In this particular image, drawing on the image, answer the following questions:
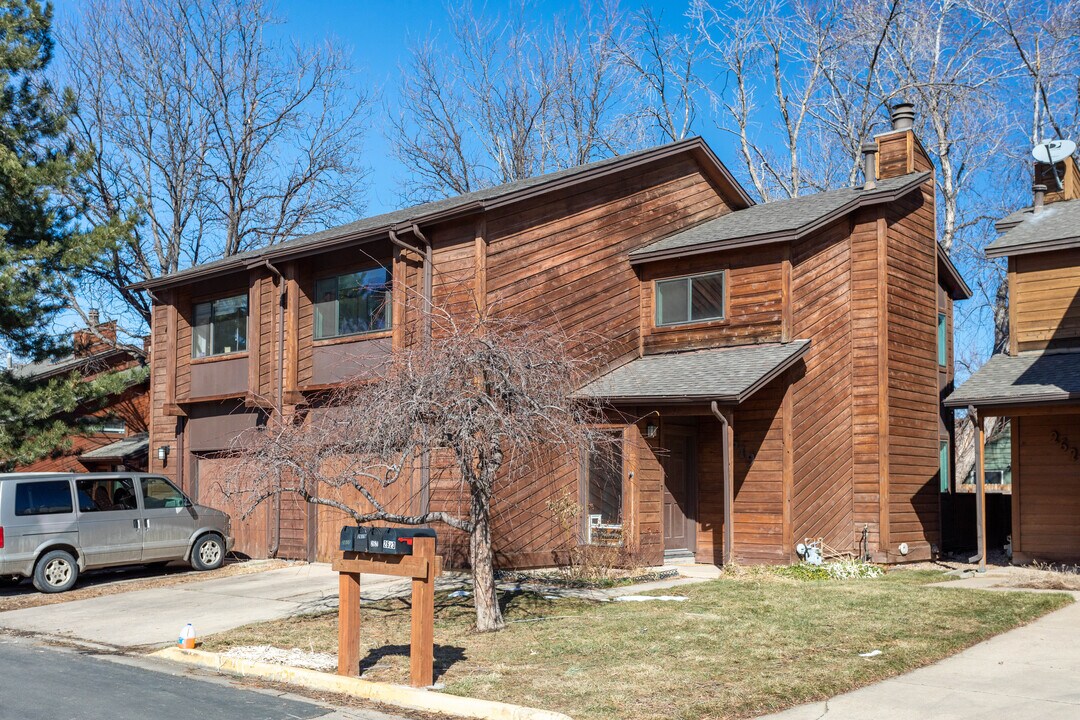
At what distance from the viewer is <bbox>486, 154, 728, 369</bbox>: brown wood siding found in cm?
1683

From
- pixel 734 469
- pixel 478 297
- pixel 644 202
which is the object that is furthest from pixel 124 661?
pixel 644 202

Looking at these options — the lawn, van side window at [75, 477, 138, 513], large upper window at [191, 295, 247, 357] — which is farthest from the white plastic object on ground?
large upper window at [191, 295, 247, 357]

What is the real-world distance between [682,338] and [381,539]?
10474 millimetres

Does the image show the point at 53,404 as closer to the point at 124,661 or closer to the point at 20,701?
the point at 124,661

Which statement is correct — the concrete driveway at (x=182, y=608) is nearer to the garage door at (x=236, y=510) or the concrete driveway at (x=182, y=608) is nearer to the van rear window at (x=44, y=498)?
the van rear window at (x=44, y=498)

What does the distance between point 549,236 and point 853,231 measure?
563cm

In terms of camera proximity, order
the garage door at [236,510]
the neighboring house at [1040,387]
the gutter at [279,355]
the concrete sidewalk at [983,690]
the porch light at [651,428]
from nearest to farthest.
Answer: the concrete sidewalk at [983,690]
the neighboring house at [1040,387]
the porch light at [651,428]
the gutter at [279,355]
the garage door at [236,510]

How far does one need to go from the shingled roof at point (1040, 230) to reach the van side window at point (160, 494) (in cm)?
1498

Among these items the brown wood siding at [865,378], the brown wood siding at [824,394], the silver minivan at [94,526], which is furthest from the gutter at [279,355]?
the brown wood siding at [865,378]

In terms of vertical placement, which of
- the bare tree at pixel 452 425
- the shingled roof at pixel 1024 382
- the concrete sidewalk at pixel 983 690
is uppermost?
the shingled roof at pixel 1024 382

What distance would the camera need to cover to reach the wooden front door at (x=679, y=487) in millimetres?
17719

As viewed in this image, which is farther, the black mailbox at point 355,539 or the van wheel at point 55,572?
the van wheel at point 55,572

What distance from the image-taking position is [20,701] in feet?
27.7

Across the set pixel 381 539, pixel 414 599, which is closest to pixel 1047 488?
pixel 414 599
